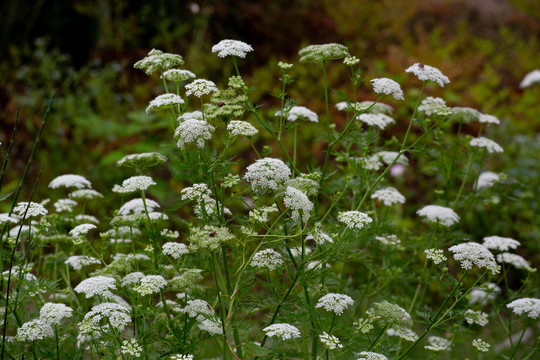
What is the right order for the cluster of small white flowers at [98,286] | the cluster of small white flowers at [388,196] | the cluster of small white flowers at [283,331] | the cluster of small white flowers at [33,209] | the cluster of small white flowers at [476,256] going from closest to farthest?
the cluster of small white flowers at [283,331] < the cluster of small white flowers at [98,286] < the cluster of small white flowers at [476,256] < the cluster of small white flowers at [33,209] < the cluster of small white flowers at [388,196]

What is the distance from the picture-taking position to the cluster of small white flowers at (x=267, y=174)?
193 centimetres

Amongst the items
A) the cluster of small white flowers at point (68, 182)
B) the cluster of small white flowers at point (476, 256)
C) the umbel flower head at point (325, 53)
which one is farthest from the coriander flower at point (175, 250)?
the cluster of small white flowers at point (476, 256)

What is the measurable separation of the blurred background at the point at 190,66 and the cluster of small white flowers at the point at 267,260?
2982 millimetres

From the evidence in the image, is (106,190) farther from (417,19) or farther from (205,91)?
(417,19)

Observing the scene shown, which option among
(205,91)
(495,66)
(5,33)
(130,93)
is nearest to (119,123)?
(130,93)

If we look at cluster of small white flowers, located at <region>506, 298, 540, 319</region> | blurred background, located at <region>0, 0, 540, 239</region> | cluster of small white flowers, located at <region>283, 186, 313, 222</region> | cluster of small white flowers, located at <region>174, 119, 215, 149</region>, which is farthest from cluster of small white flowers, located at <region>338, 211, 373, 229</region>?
blurred background, located at <region>0, 0, 540, 239</region>

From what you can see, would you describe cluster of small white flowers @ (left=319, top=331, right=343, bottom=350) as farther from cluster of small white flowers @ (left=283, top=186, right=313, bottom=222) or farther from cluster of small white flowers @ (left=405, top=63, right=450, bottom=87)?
Answer: cluster of small white flowers @ (left=405, top=63, right=450, bottom=87)

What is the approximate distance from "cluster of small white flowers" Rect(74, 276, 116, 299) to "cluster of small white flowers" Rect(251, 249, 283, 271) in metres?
0.53

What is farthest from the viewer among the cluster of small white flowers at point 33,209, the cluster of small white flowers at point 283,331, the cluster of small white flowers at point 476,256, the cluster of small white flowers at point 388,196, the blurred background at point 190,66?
the blurred background at point 190,66

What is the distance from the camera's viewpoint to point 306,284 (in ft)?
7.18

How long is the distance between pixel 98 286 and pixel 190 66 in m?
5.00

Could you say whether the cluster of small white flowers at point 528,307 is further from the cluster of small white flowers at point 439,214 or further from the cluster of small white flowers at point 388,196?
the cluster of small white flowers at point 388,196

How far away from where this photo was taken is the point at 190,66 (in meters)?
6.66

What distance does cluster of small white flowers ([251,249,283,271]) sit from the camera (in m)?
2.13
